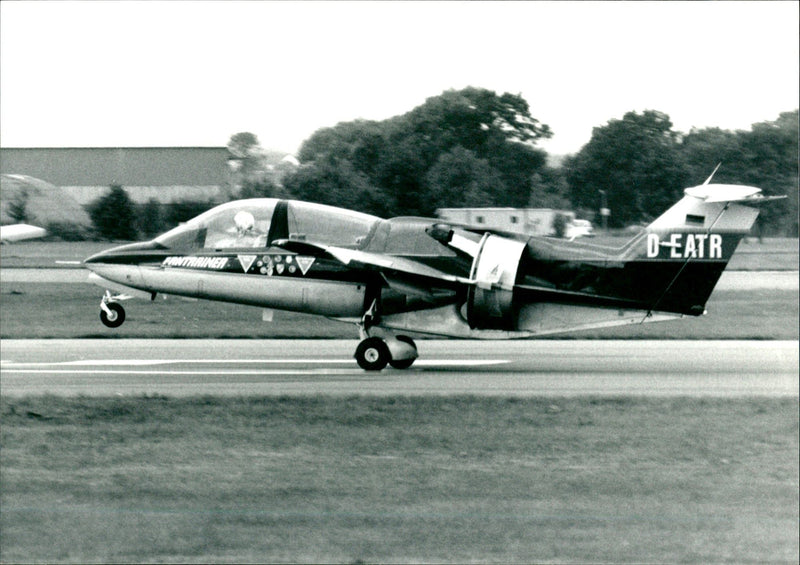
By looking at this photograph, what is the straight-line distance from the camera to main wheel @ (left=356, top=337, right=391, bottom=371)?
540 inches

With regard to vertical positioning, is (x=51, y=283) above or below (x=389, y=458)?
above

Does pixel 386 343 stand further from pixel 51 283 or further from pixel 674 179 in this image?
pixel 51 283

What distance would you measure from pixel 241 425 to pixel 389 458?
5.28ft

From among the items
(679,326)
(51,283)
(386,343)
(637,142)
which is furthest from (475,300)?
(679,326)

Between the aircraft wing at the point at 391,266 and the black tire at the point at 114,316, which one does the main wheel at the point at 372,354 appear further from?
the black tire at the point at 114,316

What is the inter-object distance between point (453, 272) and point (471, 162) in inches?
195

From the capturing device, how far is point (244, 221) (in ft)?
28.2

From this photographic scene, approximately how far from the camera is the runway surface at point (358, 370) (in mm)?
11633

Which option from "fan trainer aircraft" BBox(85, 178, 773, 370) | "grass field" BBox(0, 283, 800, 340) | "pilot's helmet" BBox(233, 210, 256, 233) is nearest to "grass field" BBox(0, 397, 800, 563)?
"grass field" BBox(0, 283, 800, 340)

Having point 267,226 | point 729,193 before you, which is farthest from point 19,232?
point 729,193

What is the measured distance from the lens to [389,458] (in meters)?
8.27

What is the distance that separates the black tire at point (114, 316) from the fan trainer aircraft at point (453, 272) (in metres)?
0.99

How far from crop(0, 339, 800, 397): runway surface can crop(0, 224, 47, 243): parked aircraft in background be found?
84.1 inches

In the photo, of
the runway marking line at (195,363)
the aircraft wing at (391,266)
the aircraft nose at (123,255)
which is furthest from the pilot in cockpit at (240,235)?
the runway marking line at (195,363)
